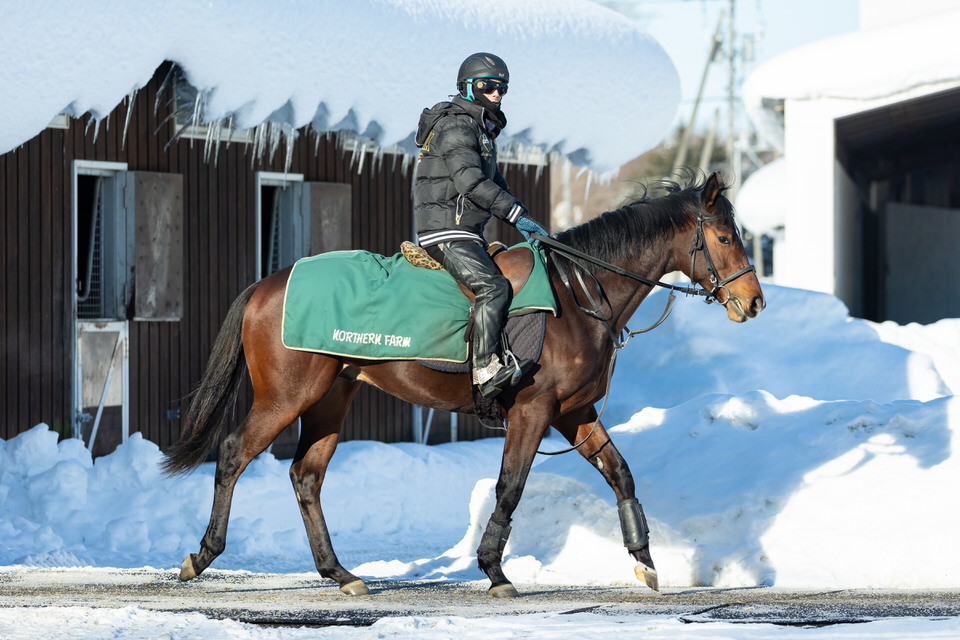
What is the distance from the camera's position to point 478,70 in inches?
A: 234

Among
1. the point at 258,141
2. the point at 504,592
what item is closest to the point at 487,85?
the point at 504,592

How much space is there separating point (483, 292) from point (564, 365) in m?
0.55

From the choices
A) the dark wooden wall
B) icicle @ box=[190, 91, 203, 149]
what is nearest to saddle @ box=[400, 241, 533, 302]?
the dark wooden wall

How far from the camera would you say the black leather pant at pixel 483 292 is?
573 centimetres

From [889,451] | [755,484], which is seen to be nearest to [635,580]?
[755,484]

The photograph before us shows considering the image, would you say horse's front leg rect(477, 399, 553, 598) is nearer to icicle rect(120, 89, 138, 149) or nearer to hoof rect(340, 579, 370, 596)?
hoof rect(340, 579, 370, 596)

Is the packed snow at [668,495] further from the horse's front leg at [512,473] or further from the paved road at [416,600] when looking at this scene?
the horse's front leg at [512,473]

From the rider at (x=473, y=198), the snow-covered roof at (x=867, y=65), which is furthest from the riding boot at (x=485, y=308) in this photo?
the snow-covered roof at (x=867, y=65)

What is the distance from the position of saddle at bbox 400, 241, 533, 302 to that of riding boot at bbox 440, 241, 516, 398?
119mm

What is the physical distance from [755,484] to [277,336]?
2.97 meters

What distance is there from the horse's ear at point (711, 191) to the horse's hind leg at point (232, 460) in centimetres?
242

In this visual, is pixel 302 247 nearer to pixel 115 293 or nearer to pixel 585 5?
pixel 115 293

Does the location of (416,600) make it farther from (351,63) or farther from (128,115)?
(351,63)

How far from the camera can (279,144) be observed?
12.3 m
